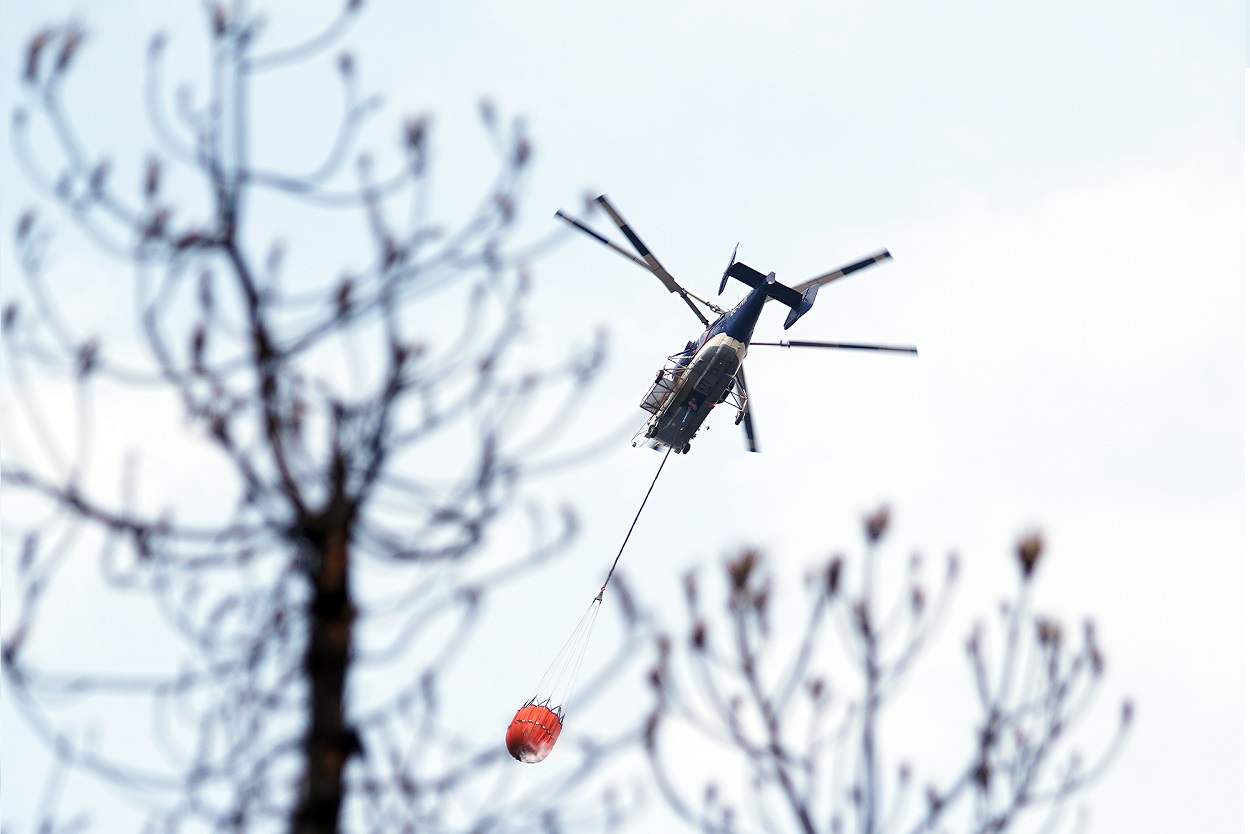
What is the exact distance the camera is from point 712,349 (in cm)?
2681

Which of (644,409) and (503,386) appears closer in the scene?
(503,386)

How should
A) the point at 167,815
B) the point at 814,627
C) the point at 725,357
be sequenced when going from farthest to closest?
the point at 725,357 < the point at 814,627 < the point at 167,815

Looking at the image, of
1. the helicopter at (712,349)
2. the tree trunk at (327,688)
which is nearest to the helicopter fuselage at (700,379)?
the helicopter at (712,349)

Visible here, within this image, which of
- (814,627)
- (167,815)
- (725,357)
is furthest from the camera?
(725,357)

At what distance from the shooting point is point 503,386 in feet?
23.1

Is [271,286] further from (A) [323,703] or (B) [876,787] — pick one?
(B) [876,787]

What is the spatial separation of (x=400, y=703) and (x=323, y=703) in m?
0.42

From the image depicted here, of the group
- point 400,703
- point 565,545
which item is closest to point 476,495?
point 565,545

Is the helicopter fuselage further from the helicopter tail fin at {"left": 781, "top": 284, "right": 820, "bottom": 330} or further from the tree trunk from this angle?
the tree trunk

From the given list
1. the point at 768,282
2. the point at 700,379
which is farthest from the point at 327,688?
the point at 768,282

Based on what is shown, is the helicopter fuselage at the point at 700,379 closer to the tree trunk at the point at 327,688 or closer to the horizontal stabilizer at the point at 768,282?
the horizontal stabilizer at the point at 768,282

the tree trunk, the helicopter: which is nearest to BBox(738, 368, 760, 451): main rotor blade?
the helicopter

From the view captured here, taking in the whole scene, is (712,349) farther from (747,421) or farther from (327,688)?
(327,688)

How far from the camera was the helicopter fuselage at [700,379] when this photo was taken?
26.8m
